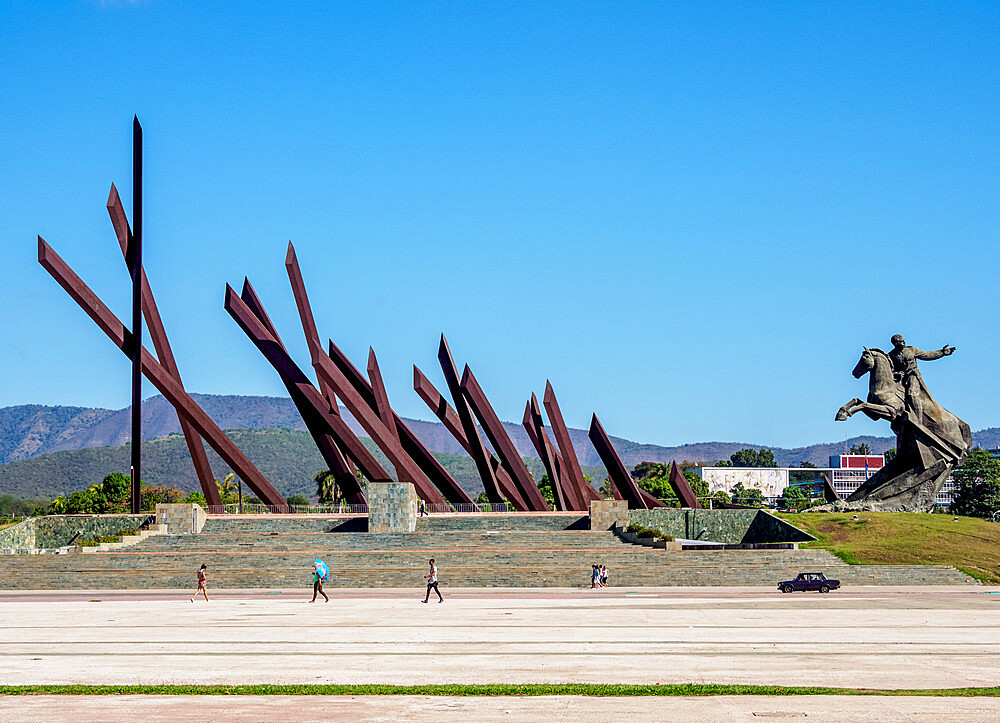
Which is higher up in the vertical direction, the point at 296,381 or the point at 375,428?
the point at 296,381

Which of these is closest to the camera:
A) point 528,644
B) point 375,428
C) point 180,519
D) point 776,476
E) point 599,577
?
point 528,644

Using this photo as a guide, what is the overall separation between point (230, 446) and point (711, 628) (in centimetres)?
3105

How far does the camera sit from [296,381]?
1762 inches

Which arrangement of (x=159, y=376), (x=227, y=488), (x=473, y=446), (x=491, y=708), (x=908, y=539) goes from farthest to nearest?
(x=227, y=488)
(x=473, y=446)
(x=159, y=376)
(x=908, y=539)
(x=491, y=708)

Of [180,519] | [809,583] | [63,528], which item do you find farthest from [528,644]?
[63,528]

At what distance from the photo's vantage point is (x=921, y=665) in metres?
14.2

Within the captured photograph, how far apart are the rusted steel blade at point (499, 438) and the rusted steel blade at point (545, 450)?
126 cm

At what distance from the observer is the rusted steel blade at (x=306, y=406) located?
44844 millimetres

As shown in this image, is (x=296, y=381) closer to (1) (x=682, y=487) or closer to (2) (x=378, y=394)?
(2) (x=378, y=394)

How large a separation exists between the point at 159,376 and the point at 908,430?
32.7 m

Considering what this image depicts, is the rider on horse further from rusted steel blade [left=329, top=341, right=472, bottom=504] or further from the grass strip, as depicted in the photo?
the grass strip

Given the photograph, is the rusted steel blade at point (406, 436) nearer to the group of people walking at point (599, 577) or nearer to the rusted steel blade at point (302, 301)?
the rusted steel blade at point (302, 301)

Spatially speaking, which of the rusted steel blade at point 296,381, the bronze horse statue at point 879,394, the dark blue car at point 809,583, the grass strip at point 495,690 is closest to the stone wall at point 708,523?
the bronze horse statue at point 879,394

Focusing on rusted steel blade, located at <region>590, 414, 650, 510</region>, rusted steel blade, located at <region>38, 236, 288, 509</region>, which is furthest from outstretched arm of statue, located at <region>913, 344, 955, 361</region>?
rusted steel blade, located at <region>38, 236, 288, 509</region>
